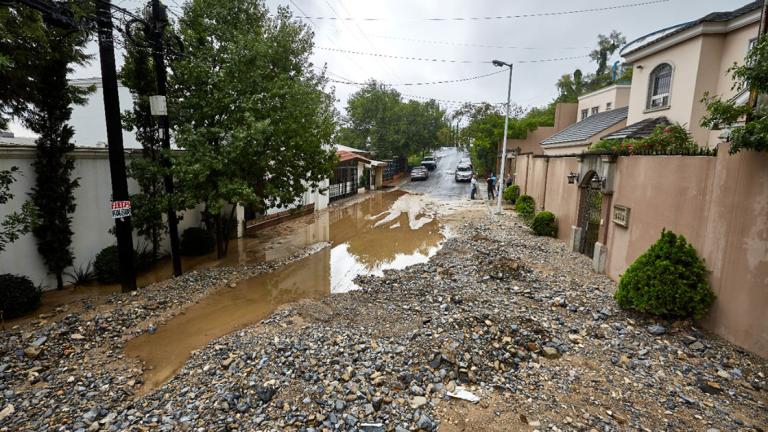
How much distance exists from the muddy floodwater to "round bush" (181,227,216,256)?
0.95 metres

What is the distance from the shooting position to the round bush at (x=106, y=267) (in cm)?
889

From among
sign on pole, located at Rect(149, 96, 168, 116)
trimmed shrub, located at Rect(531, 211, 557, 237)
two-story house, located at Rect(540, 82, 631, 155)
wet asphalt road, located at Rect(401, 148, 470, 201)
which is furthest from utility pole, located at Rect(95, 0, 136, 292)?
wet asphalt road, located at Rect(401, 148, 470, 201)

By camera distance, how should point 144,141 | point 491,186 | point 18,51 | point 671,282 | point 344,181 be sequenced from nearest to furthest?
point 671,282 → point 18,51 → point 144,141 → point 491,186 → point 344,181

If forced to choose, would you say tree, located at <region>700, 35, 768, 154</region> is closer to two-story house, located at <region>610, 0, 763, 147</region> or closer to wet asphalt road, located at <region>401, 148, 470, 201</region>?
two-story house, located at <region>610, 0, 763, 147</region>

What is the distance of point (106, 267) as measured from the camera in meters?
8.91

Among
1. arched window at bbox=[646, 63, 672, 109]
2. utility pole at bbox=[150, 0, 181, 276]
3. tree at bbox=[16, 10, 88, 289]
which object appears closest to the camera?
tree at bbox=[16, 10, 88, 289]

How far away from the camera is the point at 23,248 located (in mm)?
7852

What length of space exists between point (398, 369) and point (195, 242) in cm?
926

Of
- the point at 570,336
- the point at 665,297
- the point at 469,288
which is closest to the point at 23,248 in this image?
the point at 469,288

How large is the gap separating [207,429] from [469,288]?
588cm

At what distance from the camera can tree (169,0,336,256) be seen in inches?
348

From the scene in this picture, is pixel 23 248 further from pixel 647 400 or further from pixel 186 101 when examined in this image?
pixel 647 400

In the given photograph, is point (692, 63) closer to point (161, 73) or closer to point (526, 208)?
point (526, 208)

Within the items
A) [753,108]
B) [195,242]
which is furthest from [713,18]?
[195,242]
